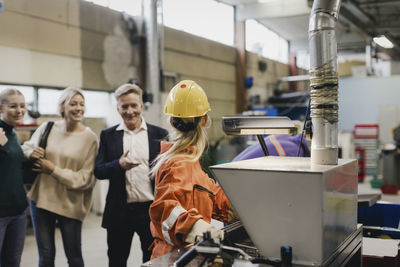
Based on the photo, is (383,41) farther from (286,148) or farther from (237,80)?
(286,148)

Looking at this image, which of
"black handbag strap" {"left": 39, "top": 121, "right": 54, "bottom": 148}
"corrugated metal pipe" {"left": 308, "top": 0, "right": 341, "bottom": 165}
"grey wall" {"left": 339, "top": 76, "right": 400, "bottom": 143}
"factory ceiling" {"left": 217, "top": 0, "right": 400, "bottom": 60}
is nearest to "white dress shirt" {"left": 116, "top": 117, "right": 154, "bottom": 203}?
"black handbag strap" {"left": 39, "top": 121, "right": 54, "bottom": 148}

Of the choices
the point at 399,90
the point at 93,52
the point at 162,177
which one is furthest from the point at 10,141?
the point at 399,90

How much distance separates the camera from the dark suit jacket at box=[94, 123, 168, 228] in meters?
2.09

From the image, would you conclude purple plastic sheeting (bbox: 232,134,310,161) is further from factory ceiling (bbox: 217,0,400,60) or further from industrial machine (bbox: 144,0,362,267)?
factory ceiling (bbox: 217,0,400,60)

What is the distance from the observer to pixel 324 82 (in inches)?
43.2

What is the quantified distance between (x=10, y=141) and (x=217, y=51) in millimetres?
5886

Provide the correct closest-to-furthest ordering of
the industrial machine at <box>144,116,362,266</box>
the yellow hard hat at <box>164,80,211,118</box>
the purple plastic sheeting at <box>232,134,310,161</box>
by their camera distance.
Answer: the industrial machine at <box>144,116,362,266</box>
the yellow hard hat at <box>164,80,211,118</box>
the purple plastic sheeting at <box>232,134,310,161</box>

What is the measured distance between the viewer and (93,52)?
509 cm

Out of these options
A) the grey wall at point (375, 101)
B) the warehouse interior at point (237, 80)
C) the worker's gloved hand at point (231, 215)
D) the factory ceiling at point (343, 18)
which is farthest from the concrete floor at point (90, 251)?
the grey wall at point (375, 101)

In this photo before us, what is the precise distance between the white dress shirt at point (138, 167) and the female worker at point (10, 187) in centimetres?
59

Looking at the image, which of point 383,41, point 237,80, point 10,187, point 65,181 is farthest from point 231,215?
point 237,80

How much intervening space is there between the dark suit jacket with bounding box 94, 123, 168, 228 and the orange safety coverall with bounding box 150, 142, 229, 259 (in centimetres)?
81

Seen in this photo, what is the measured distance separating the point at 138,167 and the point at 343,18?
6731mm

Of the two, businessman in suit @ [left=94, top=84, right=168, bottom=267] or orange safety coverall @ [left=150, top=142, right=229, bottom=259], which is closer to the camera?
orange safety coverall @ [left=150, top=142, right=229, bottom=259]
